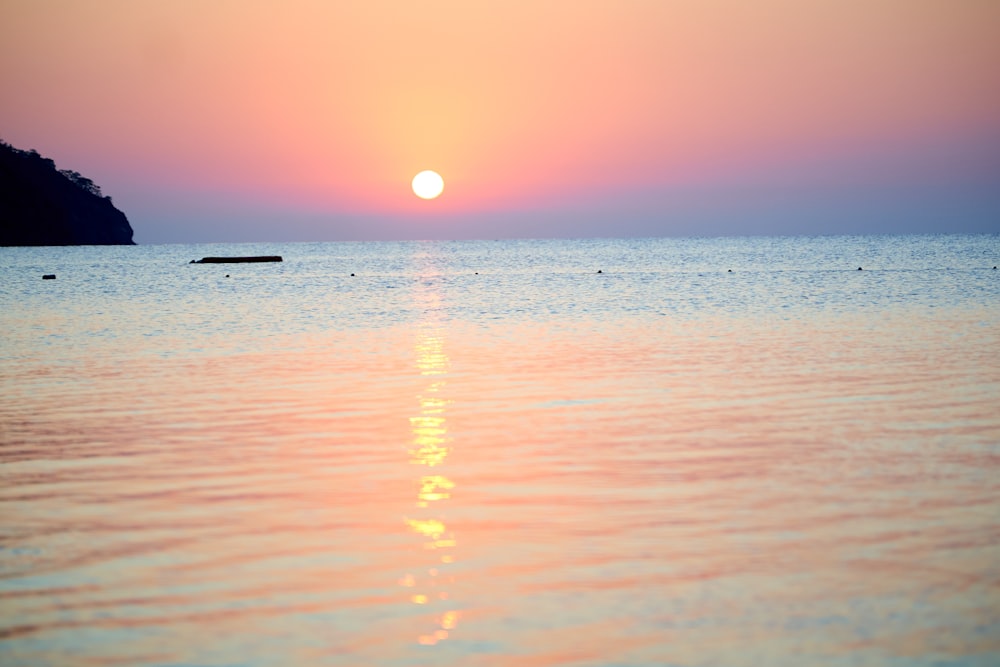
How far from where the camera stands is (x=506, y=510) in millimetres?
13211

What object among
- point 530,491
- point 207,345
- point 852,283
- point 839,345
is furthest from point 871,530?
point 852,283

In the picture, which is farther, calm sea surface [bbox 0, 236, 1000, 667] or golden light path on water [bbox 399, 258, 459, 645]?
golden light path on water [bbox 399, 258, 459, 645]

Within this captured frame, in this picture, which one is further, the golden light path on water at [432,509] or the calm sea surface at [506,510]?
the golden light path on water at [432,509]

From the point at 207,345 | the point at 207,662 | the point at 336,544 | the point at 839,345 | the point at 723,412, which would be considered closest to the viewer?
the point at 207,662

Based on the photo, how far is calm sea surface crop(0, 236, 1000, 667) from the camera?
899 centimetres

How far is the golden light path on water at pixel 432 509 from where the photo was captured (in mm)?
9602

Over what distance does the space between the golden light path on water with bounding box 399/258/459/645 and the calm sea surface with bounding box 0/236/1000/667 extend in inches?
2.0

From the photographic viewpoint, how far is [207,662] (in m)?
8.44

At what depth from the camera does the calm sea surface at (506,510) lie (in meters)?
8.99

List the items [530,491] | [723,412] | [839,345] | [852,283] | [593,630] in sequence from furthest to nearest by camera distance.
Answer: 1. [852,283]
2. [839,345]
3. [723,412]
4. [530,491]
5. [593,630]

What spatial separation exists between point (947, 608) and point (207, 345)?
31.5m

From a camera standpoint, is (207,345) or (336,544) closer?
(336,544)

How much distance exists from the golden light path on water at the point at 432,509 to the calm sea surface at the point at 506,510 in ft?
0.17

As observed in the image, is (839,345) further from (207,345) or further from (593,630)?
(593,630)
